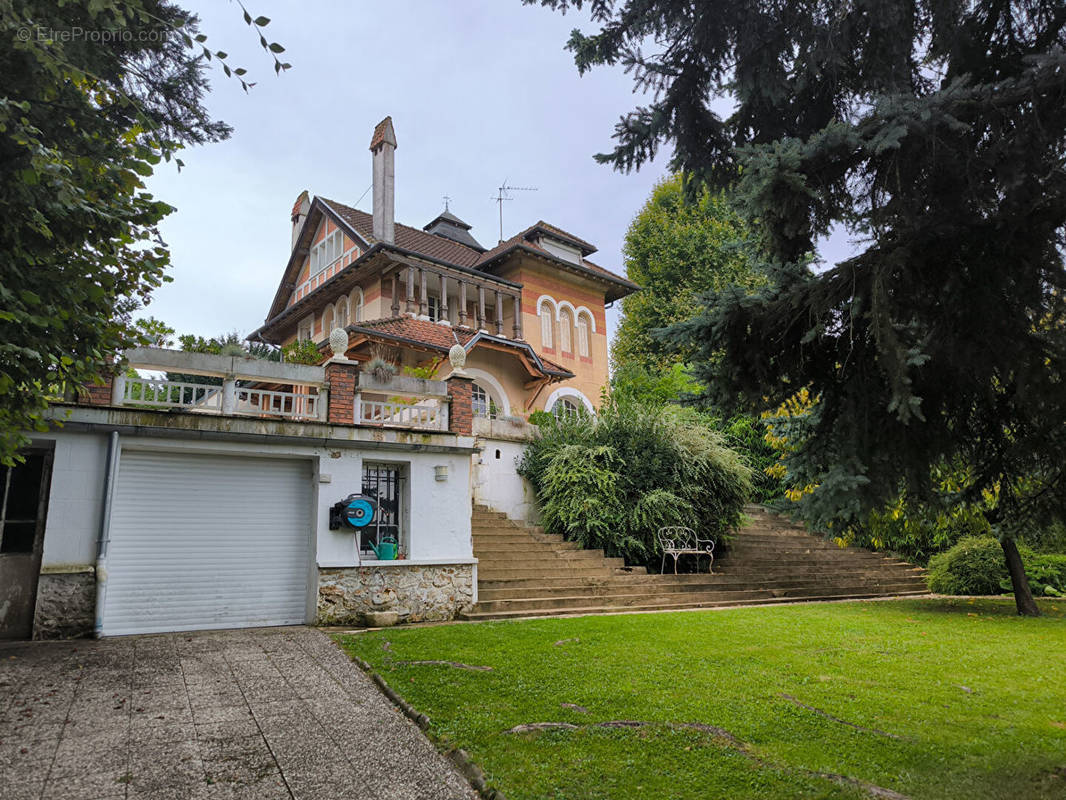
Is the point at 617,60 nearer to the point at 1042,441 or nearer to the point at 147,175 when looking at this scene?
the point at 147,175

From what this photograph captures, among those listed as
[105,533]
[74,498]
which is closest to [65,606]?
[105,533]

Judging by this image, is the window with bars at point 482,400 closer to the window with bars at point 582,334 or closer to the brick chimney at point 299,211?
the window with bars at point 582,334

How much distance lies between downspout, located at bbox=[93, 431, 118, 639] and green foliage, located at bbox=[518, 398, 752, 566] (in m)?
9.01

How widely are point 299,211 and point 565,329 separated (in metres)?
12.0

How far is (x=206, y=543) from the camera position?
9.79 m

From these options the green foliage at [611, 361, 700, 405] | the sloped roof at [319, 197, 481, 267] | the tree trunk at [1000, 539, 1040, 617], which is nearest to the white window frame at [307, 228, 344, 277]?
the sloped roof at [319, 197, 481, 267]

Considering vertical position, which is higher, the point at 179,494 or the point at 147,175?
the point at 147,175

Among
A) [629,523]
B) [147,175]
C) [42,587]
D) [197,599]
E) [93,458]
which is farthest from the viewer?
[629,523]

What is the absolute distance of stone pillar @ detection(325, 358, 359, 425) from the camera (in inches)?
424

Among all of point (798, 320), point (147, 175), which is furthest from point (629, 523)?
point (147, 175)

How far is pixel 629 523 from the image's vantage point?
15445 millimetres

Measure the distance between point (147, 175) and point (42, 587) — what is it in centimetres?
601

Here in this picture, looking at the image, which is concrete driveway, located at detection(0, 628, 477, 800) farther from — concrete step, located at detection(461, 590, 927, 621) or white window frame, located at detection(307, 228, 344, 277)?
white window frame, located at detection(307, 228, 344, 277)

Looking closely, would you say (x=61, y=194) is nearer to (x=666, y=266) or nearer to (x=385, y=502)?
(x=385, y=502)
